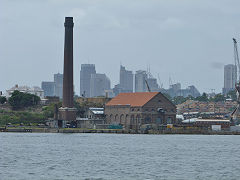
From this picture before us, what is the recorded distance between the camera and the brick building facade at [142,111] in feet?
596

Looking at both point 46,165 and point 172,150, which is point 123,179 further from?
point 172,150

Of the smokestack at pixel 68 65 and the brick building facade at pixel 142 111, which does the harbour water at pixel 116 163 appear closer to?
the smokestack at pixel 68 65

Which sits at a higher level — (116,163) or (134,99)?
(134,99)

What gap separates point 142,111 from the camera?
181 metres

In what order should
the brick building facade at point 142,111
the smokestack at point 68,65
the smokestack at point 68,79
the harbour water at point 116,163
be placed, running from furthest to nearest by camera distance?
1. the brick building facade at point 142,111
2. the smokestack at point 68,79
3. the smokestack at point 68,65
4. the harbour water at point 116,163

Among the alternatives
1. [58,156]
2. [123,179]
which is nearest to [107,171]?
[123,179]

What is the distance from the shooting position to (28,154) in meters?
86.5

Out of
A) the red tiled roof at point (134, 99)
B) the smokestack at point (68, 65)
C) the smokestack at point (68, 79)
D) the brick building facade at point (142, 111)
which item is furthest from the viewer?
the red tiled roof at point (134, 99)

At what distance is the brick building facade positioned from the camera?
18162 cm

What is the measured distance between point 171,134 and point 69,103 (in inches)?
1014

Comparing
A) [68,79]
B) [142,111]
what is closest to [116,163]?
[68,79]

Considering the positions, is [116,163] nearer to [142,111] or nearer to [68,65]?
[68,65]

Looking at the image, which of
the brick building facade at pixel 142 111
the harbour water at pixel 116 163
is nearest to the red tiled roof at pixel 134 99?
the brick building facade at pixel 142 111

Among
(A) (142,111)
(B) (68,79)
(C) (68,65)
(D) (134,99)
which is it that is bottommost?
(A) (142,111)
